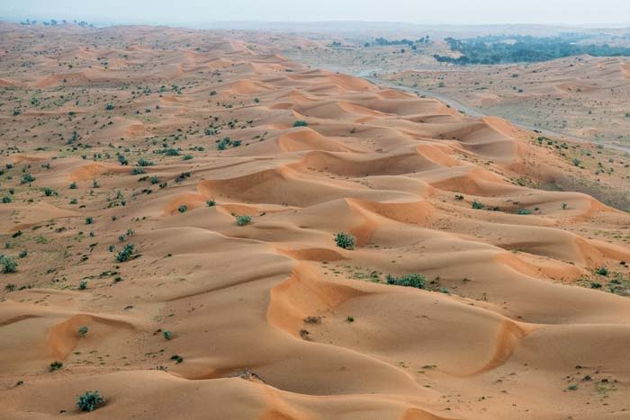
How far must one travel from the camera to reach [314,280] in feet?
59.8

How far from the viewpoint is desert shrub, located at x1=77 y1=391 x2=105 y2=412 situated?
12.5 meters

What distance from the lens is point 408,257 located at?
70.2 feet

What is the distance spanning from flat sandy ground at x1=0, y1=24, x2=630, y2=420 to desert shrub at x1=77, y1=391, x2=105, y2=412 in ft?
0.62

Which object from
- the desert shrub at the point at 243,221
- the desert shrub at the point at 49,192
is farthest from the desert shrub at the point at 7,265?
the desert shrub at the point at 49,192

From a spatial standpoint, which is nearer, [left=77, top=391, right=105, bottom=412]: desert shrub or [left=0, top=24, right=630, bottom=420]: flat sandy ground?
[left=77, top=391, right=105, bottom=412]: desert shrub

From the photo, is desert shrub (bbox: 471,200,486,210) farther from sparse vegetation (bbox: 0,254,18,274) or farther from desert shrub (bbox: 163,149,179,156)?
desert shrub (bbox: 163,149,179,156)

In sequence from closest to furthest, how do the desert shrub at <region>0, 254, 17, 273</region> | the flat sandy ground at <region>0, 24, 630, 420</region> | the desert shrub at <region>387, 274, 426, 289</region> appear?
the flat sandy ground at <region>0, 24, 630, 420</region>, the desert shrub at <region>387, 274, 426, 289</region>, the desert shrub at <region>0, 254, 17, 273</region>

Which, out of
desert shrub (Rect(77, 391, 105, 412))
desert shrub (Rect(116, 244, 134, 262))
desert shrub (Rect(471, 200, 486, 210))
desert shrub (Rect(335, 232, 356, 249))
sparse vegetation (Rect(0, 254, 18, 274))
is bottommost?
sparse vegetation (Rect(0, 254, 18, 274))

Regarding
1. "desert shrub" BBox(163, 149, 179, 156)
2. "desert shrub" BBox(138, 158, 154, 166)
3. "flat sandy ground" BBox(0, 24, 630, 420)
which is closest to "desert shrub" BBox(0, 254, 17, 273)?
"flat sandy ground" BBox(0, 24, 630, 420)

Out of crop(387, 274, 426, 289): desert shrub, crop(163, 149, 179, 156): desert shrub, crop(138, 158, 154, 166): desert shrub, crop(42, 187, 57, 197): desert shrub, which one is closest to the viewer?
crop(387, 274, 426, 289): desert shrub

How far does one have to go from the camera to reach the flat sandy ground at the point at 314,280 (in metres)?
12.9

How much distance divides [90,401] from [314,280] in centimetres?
752

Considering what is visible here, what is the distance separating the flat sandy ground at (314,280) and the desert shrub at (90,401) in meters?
0.19

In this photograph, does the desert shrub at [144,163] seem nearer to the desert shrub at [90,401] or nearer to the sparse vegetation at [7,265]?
the sparse vegetation at [7,265]
